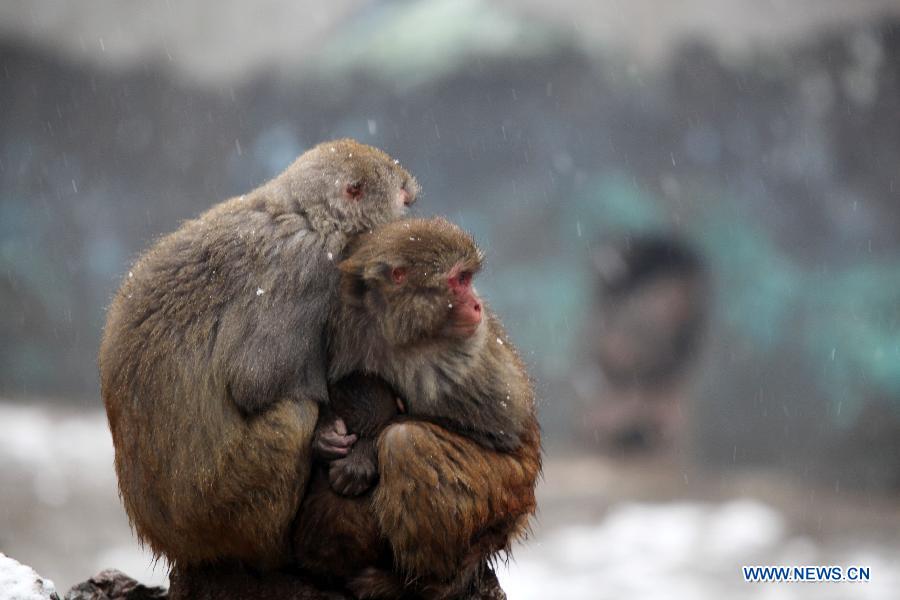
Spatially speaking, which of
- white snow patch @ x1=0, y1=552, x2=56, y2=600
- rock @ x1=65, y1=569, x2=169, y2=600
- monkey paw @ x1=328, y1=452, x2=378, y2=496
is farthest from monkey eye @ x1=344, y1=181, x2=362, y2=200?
rock @ x1=65, y1=569, x2=169, y2=600

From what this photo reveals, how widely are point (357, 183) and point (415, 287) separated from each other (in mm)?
651

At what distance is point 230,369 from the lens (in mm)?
4309

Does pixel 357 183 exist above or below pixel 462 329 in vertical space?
above

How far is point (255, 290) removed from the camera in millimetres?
4383

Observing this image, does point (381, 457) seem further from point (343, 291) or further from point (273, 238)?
point (273, 238)

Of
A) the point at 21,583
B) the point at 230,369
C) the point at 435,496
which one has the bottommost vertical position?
the point at 21,583

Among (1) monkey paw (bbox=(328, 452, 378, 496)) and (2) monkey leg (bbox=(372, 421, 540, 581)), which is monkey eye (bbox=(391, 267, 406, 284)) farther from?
(1) monkey paw (bbox=(328, 452, 378, 496))

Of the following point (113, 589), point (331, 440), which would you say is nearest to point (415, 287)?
point (331, 440)

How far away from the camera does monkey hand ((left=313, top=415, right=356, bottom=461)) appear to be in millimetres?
4375

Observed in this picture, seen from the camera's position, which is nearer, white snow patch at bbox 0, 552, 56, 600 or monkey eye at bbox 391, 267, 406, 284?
monkey eye at bbox 391, 267, 406, 284

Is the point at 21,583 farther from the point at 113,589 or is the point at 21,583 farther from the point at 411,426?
the point at 411,426

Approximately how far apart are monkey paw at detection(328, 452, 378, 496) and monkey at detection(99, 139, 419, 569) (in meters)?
0.08

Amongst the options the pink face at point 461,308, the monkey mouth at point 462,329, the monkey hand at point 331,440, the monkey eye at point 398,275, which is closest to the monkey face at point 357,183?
the monkey eye at point 398,275

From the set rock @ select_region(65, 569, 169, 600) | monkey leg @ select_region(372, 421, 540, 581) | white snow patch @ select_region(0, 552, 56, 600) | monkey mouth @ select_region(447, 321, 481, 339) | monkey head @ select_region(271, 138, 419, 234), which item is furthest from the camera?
rock @ select_region(65, 569, 169, 600)
